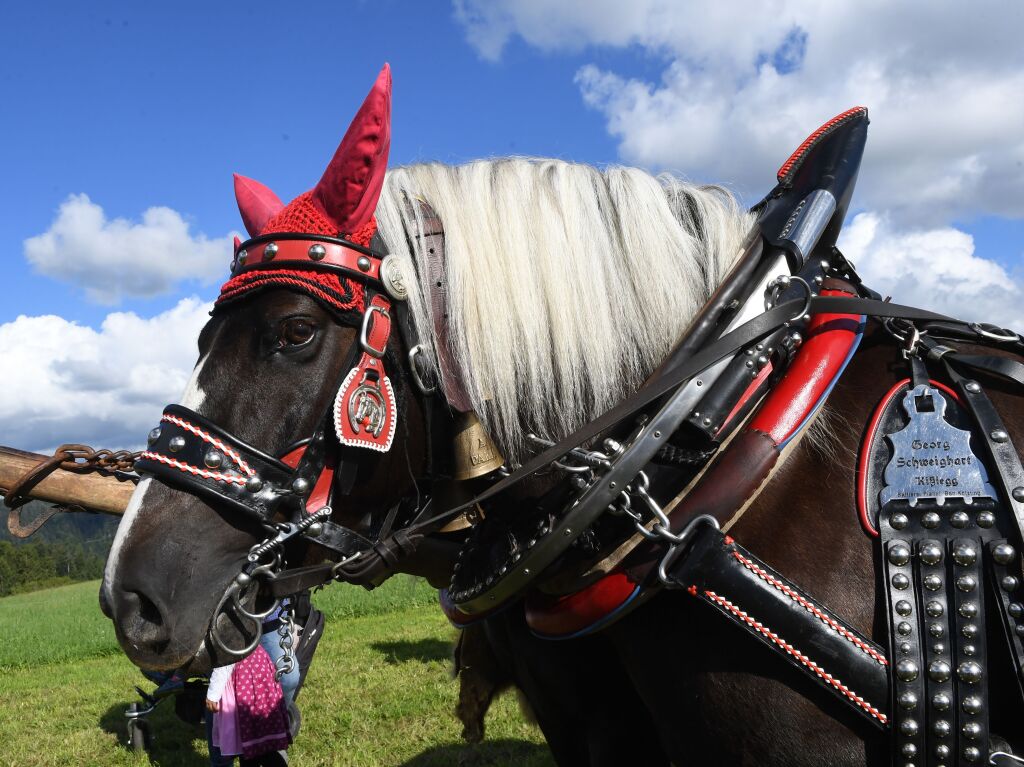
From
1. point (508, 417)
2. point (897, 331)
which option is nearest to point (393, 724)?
point (508, 417)

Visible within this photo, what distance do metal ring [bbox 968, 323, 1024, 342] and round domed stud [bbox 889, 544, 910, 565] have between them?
1.69 feet

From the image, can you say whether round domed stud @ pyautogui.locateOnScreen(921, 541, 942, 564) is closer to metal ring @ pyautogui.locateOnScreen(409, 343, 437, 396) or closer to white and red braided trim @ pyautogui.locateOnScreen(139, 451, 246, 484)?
metal ring @ pyautogui.locateOnScreen(409, 343, 437, 396)

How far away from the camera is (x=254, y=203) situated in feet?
6.69

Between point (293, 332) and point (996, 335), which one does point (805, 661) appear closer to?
point (996, 335)

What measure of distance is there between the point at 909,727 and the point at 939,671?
101 mm

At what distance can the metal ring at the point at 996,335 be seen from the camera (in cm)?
151

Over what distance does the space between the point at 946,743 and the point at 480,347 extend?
42.6 inches

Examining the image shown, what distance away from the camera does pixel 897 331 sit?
1.50 m

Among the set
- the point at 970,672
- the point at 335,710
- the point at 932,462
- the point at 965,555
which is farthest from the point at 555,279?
the point at 335,710

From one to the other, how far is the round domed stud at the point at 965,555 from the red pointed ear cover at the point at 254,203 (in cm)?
169

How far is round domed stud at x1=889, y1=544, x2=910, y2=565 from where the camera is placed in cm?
127

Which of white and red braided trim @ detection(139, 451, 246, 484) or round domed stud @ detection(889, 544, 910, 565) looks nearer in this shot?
round domed stud @ detection(889, 544, 910, 565)

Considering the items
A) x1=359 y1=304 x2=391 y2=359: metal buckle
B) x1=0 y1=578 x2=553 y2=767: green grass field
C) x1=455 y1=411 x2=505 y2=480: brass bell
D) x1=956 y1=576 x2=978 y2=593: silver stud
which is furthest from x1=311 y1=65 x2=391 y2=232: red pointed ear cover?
x1=0 y1=578 x2=553 y2=767: green grass field

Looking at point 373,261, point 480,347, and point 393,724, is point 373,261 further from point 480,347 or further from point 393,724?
point 393,724
